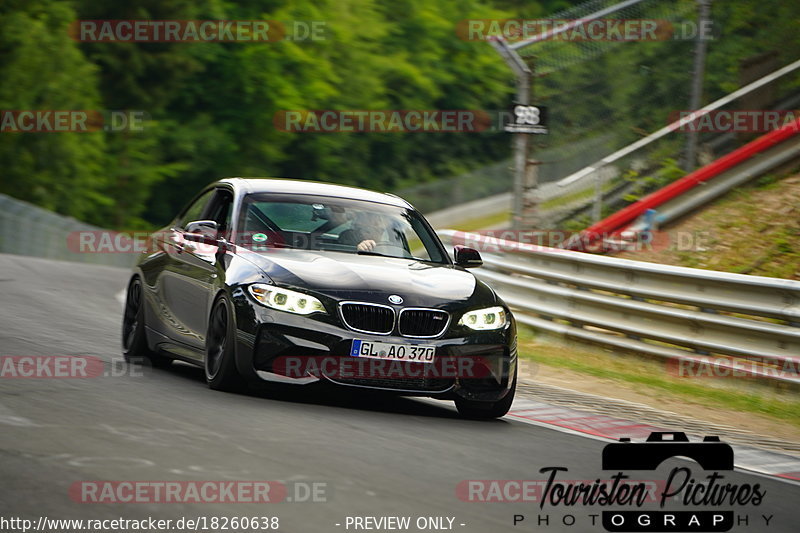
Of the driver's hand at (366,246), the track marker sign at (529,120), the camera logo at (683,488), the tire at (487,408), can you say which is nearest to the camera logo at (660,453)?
the camera logo at (683,488)

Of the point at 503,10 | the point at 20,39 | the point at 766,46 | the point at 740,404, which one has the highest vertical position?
the point at 503,10

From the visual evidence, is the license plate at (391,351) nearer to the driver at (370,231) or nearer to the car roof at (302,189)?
the driver at (370,231)

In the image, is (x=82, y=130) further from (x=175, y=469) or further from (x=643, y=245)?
(x=175, y=469)

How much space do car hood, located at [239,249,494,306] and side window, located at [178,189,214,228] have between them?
1.63 metres

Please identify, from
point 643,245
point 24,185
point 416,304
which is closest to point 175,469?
point 416,304

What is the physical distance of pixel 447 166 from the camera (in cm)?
6838

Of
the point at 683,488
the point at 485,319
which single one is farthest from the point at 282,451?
the point at 485,319

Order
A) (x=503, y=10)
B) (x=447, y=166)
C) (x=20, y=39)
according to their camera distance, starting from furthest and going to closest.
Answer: (x=503, y=10) < (x=447, y=166) < (x=20, y=39)

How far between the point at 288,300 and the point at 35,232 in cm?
2585

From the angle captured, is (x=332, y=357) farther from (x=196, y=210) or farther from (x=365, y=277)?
(x=196, y=210)

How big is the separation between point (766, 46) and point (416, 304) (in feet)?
44.0

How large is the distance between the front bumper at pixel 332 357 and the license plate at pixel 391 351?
3cm

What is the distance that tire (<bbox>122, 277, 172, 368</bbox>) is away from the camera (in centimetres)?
1059

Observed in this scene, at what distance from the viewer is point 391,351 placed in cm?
830
